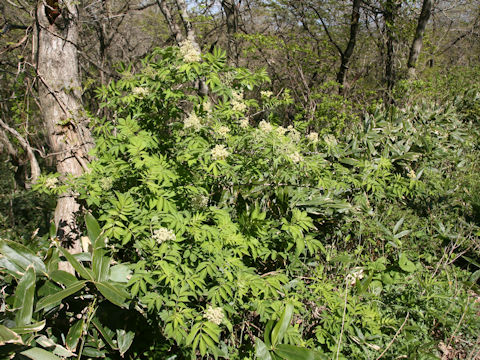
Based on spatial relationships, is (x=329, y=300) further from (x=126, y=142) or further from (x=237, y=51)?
(x=237, y=51)

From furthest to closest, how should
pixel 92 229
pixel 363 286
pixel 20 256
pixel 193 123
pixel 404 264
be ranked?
pixel 404 264 → pixel 363 286 → pixel 193 123 → pixel 92 229 → pixel 20 256

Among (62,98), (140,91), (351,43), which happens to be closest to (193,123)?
(140,91)

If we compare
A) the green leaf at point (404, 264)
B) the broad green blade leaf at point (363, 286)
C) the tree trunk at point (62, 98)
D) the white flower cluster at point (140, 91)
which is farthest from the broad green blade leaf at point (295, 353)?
the tree trunk at point (62, 98)

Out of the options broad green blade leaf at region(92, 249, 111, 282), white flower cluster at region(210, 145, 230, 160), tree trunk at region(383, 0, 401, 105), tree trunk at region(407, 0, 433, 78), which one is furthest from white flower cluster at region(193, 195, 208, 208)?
tree trunk at region(407, 0, 433, 78)

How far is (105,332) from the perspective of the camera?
6.86ft

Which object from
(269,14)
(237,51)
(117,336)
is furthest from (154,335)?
(269,14)

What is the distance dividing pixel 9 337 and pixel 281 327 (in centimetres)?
139

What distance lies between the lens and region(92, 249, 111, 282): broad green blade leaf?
203 cm

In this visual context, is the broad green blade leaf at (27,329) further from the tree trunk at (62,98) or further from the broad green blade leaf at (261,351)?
the tree trunk at (62,98)

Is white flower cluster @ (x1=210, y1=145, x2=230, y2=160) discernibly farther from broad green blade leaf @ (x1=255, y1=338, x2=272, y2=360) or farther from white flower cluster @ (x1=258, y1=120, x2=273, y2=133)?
broad green blade leaf @ (x1=255, y1=338, x2=272, y2=360)

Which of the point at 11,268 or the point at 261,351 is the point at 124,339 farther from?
the point at 261,351

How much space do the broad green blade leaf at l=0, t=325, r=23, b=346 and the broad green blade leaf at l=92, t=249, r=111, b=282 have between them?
0.50 meters

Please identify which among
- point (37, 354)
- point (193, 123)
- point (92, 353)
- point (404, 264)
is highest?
point (193, 123)

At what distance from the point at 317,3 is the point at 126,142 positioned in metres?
8.00
